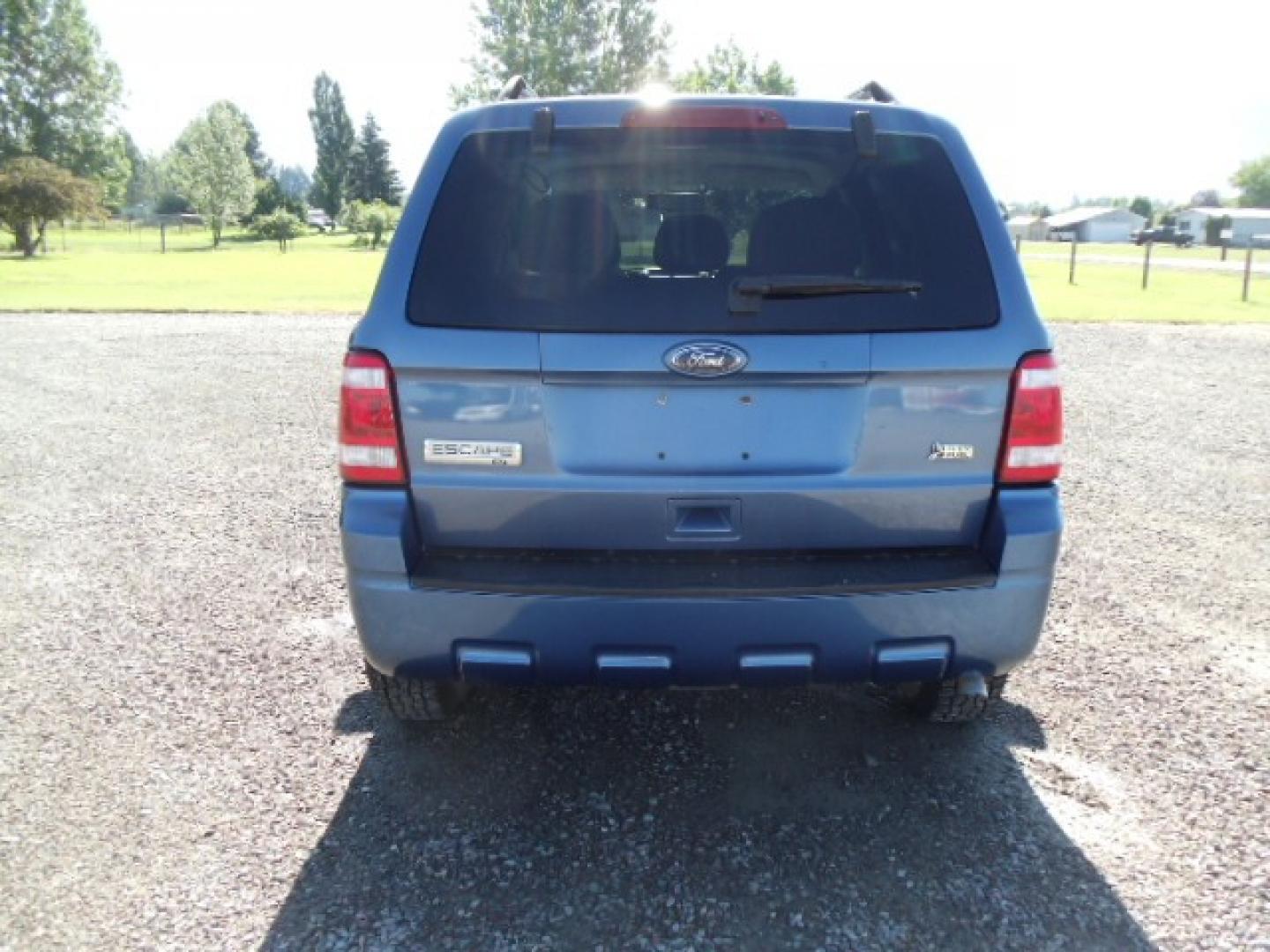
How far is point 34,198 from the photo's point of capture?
41.6 m

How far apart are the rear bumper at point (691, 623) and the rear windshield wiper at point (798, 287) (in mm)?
632

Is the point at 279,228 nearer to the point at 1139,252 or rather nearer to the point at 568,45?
the point at 568,45

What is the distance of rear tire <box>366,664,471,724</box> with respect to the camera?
9.87ft

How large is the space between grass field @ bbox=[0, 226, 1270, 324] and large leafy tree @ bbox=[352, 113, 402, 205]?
4900 centimetres

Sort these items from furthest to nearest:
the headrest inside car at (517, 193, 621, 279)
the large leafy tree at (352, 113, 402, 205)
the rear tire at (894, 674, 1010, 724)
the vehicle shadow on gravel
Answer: the large leafy tree at (352, 113, 402, 205)
the rear tire at (894, 674, 1010, 724)
the headrest inside car at (517, 193, 621, 279)
the vehicle shadow on gravel

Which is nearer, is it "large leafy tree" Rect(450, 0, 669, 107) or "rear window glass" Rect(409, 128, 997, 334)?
"rear window glass" Rect(409, 128, 997, 334)

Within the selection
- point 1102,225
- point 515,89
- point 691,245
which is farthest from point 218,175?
point 1102,225

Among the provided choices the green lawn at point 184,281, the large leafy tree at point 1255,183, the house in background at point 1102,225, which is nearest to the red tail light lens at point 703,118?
the green lawn at point 184,281

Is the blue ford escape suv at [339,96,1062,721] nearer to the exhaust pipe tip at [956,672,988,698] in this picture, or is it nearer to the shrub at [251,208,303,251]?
the exhaust pipe tip at [956,672,988,698]

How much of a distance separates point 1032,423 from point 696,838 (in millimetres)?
1444

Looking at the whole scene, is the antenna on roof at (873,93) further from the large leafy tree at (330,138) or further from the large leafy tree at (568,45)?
the large leafy tree at (330,138)

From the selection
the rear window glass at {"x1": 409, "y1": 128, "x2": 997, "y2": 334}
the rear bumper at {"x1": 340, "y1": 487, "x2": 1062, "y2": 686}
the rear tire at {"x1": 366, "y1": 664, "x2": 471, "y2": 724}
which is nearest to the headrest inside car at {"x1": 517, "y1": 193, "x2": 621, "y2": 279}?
the rear window glass at {"x1": 409, "y1": 128, "x2": 997, "y2": 334}

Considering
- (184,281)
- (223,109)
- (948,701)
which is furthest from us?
(223,109)

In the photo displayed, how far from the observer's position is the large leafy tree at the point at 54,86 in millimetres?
59812
